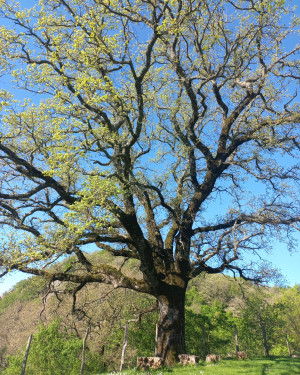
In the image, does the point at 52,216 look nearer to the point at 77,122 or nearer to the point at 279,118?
the point at 77,122

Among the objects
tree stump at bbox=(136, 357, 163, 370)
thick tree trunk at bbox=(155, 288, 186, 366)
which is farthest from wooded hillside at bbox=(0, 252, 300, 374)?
tree stump at bbox=(136, 357, 163, 370)

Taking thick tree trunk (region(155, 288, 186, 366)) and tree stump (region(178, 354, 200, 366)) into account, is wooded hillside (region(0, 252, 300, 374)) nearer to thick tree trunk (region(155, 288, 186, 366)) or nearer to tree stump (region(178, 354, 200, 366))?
thick tree trunk (region(155, 288, 186, 366))

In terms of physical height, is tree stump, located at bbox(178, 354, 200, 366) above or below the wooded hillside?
below

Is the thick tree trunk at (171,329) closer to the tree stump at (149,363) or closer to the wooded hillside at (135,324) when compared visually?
the tree stump at (149,363)

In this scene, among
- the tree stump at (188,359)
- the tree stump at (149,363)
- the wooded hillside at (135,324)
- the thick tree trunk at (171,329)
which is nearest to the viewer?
the tree stump at (149,363)

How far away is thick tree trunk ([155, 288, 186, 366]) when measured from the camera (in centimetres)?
1318

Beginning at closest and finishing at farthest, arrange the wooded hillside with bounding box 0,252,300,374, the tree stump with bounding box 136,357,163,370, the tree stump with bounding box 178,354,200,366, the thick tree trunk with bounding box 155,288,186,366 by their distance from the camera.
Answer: the tree stump with bounding box 136,357,163,370, the tree stump with bounding box 178,354,200,366, the thick tree trunk with bounding box 155,288,186,366, the wooded hillside with bounding box 0,252,300,374

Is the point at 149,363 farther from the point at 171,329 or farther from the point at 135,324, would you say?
the point at 135,324

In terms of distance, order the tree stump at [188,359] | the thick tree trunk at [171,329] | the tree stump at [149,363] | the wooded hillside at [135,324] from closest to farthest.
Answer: the tree stump at [149,363] < the tree stump at [188,359] < the thick tree trunk at [171,329] < the wooded hillside at [135,324]

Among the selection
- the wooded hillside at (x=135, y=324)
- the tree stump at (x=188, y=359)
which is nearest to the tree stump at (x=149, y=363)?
the tree stump at (x=188, y=359)

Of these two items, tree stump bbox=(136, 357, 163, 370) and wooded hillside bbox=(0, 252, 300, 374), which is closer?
tree stump bbox=(136, 357, 163, 370)

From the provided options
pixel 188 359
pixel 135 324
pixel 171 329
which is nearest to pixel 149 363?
pixel 188 359

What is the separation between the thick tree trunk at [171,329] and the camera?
13.2 meters

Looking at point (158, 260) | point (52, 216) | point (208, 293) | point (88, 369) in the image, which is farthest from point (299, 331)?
point (52, 216)
